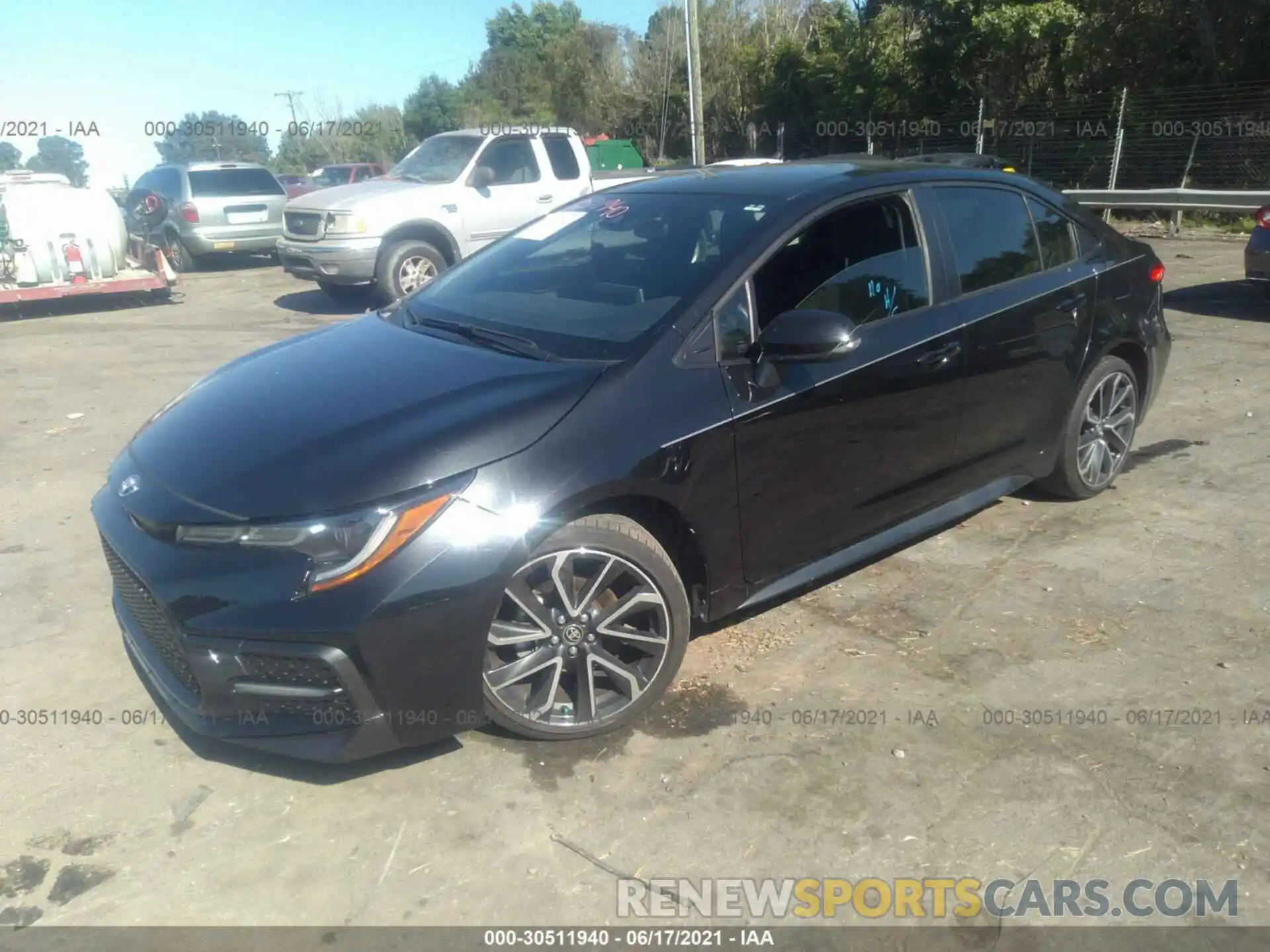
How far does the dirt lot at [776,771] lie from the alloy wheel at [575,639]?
163 mm

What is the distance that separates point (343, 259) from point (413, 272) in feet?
2.41

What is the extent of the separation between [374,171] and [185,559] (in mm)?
24238

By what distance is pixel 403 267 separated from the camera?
10977mm

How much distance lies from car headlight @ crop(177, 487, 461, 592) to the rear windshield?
15.5m

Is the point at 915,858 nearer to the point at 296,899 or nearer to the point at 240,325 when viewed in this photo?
the point at 296,899

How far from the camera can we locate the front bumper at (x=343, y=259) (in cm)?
1076

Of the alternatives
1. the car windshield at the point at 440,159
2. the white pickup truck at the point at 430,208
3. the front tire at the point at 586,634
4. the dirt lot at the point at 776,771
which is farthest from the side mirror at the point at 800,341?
the car windshield at the point at 440,159

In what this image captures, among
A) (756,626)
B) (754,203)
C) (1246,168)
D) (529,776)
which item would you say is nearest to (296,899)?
(529,776)

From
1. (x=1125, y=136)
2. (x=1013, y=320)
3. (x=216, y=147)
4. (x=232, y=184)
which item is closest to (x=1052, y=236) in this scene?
(x=1013, y=320)

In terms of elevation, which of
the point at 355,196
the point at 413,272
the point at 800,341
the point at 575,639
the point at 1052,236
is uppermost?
the point at 355,196

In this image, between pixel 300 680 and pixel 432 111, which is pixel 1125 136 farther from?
pixel 432 111

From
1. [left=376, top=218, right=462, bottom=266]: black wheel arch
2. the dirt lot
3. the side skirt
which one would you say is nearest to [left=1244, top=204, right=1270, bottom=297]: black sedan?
the dirt lot

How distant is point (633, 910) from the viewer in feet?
8.60

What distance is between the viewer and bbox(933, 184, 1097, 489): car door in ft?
13.9
